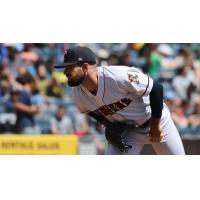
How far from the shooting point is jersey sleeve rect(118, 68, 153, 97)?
4346 mm

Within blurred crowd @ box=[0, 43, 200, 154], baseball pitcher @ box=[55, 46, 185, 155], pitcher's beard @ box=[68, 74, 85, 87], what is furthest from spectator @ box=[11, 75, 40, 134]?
pitcher's beard @ box=[68, 74, 85, 87]

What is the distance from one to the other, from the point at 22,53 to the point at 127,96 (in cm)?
543

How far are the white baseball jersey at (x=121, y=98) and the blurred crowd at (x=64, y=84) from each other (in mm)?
4247

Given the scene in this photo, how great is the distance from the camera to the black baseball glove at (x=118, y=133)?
464 centimetres

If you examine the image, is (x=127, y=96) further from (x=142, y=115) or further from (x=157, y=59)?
(x=157, y=59)

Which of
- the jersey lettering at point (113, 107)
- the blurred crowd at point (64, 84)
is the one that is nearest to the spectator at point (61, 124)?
the blurred crowd at point (64, 84)

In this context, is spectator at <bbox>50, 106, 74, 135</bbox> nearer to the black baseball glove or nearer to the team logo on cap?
the black baseball glove

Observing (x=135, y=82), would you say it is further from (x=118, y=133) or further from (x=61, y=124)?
(x=61, y=124)

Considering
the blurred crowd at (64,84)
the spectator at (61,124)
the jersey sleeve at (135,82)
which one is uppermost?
the jersey sleeve at (135,82)

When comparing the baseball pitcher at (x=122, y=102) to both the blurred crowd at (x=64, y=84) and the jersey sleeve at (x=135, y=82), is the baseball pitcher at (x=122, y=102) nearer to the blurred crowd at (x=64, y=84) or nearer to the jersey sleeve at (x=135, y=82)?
the jersey sleeve at (x=135, y=82)

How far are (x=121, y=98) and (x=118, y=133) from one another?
0.31 meters

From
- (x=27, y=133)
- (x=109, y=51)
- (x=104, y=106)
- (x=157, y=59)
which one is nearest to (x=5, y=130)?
(x=27, y=133)

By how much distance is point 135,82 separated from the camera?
4.36m

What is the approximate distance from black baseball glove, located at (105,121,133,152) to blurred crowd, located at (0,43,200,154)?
422cm
